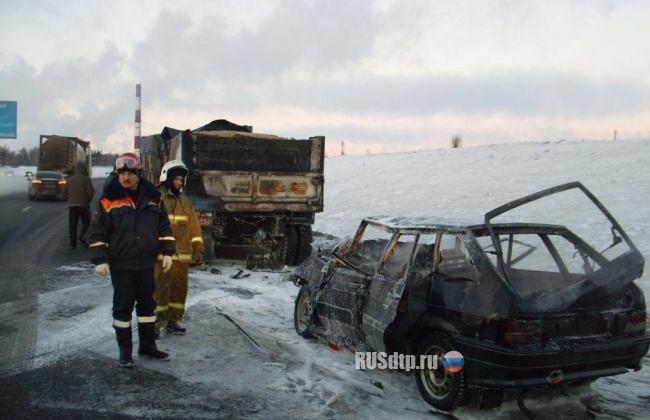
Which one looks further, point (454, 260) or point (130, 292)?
point (130, 292)

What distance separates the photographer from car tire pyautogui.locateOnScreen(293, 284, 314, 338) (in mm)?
5902

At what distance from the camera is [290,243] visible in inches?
422

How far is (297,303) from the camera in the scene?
620 centimetres

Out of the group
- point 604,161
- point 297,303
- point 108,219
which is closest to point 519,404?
point 297,303

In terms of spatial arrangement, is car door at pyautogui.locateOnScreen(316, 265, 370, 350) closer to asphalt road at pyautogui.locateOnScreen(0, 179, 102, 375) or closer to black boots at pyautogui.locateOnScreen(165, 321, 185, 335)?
black boots at pyautogui.locateOnScreen(165, 321, 185, 335)

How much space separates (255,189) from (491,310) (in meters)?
6.93

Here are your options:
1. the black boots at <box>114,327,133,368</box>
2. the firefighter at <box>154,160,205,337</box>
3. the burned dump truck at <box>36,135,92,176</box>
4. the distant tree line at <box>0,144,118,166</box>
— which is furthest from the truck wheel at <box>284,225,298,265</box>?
Result: the distant tree line at <box>0,144,118,166</box>

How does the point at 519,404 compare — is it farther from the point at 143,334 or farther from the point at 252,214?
the point at 252,214

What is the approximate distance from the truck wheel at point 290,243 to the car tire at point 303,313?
4.42 m

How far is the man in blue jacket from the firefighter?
0.61 m

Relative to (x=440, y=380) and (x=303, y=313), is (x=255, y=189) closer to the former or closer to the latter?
(x=303, y=313)

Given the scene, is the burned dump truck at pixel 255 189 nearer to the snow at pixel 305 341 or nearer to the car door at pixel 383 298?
Result: the snow at pixel 305 341

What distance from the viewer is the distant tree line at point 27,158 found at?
292ft

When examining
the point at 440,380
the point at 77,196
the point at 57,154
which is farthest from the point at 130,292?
the point at 57,154
